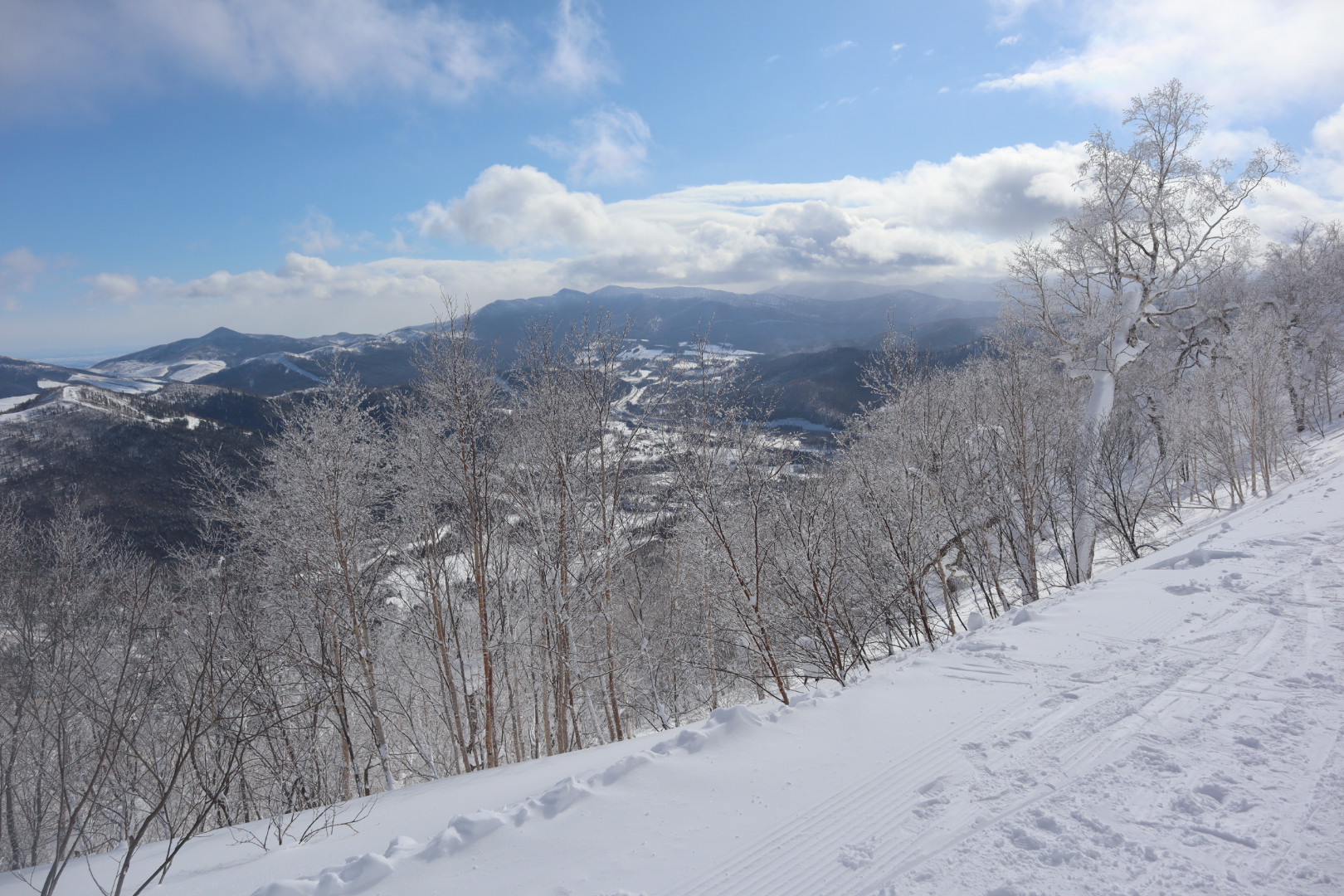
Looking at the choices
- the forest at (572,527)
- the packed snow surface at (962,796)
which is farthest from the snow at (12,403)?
the packed snow surface at (962,796)

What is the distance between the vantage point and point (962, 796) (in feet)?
10.0

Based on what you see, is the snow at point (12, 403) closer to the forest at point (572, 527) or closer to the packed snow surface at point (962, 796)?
the forest at point (572, 527)

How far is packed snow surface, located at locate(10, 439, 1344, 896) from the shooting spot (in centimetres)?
254

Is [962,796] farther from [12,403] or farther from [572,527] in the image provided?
[12,403]

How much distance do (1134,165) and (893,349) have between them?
6104 mm

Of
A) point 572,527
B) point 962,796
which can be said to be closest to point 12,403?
point 572,527

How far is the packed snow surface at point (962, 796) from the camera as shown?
8.34 ft

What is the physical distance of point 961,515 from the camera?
37.2ft

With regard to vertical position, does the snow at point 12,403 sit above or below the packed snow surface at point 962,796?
above

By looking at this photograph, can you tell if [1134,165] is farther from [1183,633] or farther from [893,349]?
[1183,633]

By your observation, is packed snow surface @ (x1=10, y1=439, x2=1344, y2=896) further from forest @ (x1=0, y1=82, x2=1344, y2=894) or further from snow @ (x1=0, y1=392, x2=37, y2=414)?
snow @ (x1=0, y1=392, x2=37, y2=414)

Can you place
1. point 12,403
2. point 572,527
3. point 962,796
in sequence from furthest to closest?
point 12,403, point 572,527, point 962,796

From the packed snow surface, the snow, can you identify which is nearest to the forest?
the packed snow surface

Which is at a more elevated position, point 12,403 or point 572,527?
point 12,403
